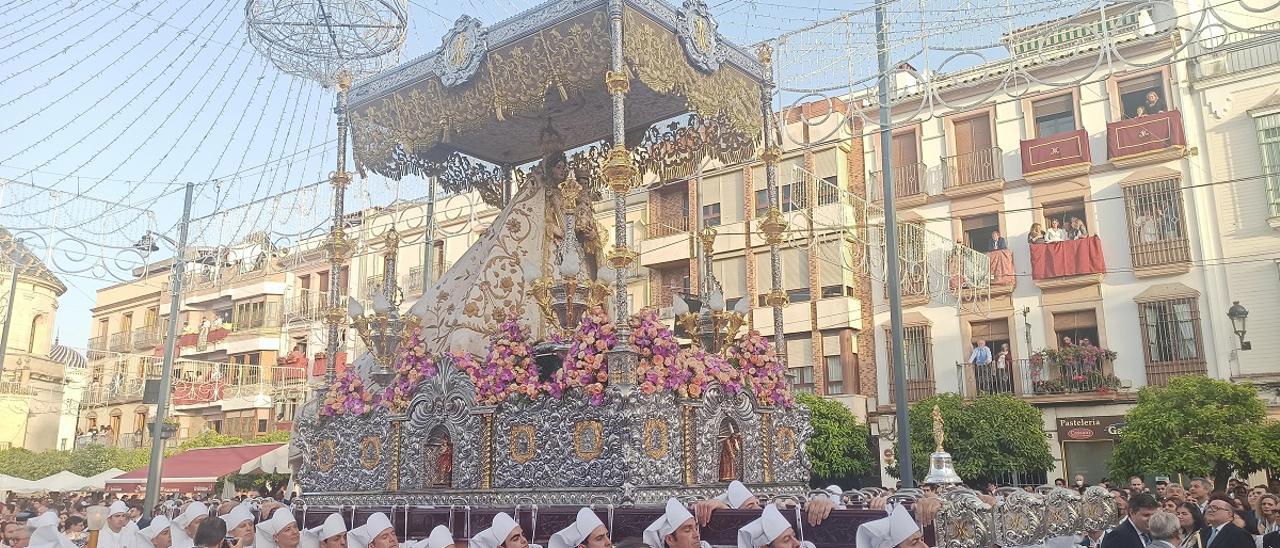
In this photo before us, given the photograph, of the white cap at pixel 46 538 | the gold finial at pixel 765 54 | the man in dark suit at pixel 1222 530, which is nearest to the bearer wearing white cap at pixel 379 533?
the white cap at pixel 46 538

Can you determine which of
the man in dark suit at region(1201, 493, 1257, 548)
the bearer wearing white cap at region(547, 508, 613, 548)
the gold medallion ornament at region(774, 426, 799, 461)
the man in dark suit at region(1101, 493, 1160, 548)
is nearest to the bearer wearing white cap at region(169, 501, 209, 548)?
the bearer wearing white cap at region(547, 508, 613, 548)

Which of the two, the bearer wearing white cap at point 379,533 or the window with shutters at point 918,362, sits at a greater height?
the window with shutters at point 918,362

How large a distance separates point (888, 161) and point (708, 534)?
9492mm

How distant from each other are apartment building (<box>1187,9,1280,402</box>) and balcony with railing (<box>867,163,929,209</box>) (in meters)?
6.63

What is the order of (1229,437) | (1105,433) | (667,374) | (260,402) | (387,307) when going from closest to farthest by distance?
(667,374)
(387,307)
(1229,437)
(1105,433)
(260,402)

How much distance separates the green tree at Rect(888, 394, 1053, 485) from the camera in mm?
23109

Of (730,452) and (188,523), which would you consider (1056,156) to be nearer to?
(730,452)

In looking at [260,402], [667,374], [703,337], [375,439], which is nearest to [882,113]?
[703,337]

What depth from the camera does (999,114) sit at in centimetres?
2706

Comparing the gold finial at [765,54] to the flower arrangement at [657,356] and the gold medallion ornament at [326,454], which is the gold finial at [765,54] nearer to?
the flower arrangement at [657,356]

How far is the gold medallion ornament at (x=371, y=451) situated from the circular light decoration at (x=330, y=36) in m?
4.64

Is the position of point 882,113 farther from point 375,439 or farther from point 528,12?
point 375,439

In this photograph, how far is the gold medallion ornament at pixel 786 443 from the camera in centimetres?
1095

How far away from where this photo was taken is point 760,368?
35.9 ft
